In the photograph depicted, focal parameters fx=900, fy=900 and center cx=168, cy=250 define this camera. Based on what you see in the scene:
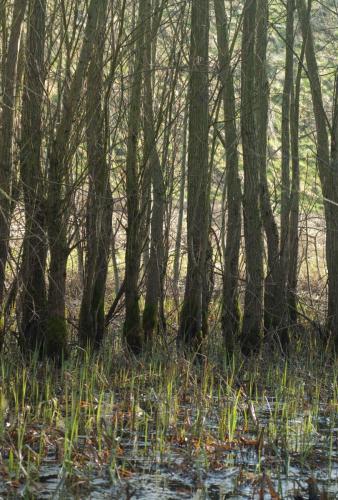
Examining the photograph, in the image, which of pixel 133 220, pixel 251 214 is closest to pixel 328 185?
pixel 251 214

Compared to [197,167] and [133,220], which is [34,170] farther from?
[197,167]

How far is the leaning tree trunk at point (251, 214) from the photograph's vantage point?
9758 millimetres

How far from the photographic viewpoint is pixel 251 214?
9875mm

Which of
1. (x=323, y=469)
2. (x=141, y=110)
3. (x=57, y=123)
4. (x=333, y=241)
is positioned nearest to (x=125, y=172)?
(x=141, y=110)

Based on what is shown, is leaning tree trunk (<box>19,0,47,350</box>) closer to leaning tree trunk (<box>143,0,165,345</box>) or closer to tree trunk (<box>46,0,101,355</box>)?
tree trunk (<box>46,0,101,355</box>)

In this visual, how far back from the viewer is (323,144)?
10930mm

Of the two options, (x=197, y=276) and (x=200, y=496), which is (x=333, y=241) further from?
(x=200, y=496)

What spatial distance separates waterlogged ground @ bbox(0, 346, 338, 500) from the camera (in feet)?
15.7

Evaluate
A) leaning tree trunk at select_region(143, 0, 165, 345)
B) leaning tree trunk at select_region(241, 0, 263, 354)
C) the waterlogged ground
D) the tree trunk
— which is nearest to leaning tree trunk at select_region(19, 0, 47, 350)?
the tree trunk

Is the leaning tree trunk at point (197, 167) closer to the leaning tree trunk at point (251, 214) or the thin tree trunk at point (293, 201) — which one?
the leaning tree trunk at point (251, 214)

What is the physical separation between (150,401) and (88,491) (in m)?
2.15

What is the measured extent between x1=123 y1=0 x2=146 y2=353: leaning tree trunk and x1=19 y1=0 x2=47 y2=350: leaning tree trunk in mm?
1479

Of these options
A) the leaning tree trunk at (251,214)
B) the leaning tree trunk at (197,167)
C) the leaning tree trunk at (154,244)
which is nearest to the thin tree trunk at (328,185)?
the leaning tree trunk at (251,214)

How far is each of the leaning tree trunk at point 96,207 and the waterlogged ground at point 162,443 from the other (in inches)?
58.9
